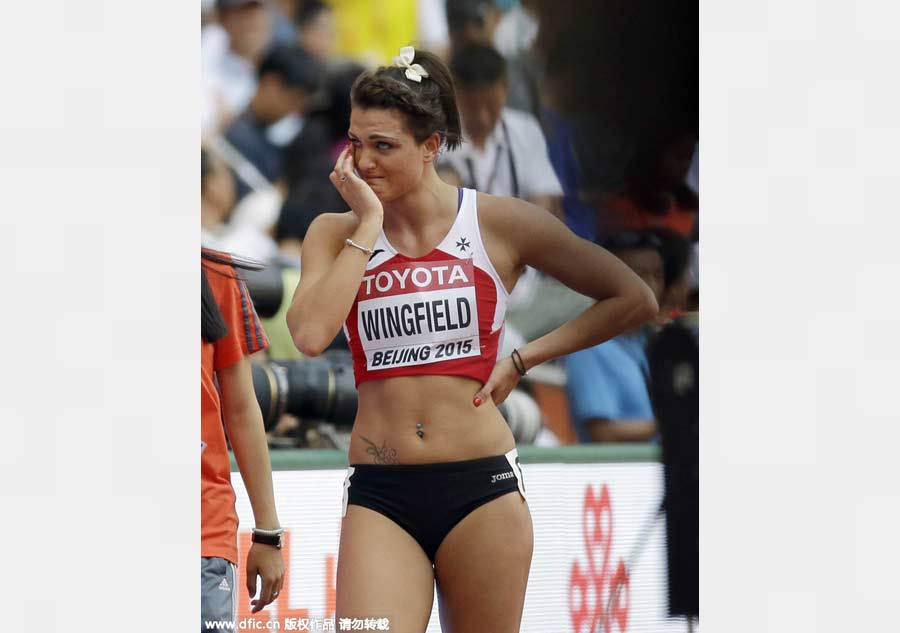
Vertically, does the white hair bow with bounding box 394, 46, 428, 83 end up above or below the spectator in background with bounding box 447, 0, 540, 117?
below

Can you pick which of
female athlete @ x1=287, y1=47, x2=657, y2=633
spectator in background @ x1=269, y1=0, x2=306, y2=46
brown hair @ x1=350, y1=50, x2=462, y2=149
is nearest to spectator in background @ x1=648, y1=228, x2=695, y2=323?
female athlete @ x1=287, y1=47, x2=657, y2=633

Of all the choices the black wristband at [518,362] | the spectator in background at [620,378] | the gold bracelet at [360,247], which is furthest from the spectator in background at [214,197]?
the spectator in background at [620,378]

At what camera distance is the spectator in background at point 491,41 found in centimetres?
439

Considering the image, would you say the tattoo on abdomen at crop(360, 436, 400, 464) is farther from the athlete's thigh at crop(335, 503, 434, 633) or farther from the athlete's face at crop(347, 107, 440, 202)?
the athlete's face at crop(347, 107, 440, 202)

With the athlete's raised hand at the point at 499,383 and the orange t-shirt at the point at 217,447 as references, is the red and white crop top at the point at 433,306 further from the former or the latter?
the orange t-shirt at the point at 217,447

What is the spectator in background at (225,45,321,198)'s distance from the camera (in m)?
4.10

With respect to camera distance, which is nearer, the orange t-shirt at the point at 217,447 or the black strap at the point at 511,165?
the orange t-shirt at the point at 217,447

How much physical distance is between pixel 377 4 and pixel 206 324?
4.12ft

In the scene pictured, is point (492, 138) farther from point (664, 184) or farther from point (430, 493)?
point (430, 493)

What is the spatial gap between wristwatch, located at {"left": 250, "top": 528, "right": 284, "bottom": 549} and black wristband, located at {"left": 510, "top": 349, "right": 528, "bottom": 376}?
0.95 metres

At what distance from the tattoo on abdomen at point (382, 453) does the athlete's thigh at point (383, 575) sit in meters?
0.14

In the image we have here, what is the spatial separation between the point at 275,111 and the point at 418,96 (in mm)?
679

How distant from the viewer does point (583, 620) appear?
4.66 meters

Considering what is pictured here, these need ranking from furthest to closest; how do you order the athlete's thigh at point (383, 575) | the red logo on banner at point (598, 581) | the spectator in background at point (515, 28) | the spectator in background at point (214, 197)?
the red logo on banner at point (598, 581), the spectator in background at point (515, 28), the spectator in background at point (214, 197), the athlete's thigh at point (383, 575)
